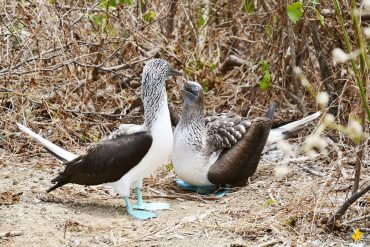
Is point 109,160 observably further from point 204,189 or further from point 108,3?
Result: point 108,3

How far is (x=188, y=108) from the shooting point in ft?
20.3

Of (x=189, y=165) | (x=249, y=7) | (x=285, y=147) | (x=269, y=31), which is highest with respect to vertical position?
(x=249, y=7)

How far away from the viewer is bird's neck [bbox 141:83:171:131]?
536cm

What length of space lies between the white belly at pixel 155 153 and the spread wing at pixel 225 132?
822 mm

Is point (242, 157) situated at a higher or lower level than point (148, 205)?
higher

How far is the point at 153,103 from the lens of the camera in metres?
5.41

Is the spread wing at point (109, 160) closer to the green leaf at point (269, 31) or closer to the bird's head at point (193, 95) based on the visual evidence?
the bird's head at point (193, 95)

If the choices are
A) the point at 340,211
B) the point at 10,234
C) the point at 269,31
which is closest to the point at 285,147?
the point at 340,211

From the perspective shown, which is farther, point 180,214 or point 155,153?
point 180,214

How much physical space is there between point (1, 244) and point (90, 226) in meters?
0.59

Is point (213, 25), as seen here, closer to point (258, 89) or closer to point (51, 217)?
point (258, 89)

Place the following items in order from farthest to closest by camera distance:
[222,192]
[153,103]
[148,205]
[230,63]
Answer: [230,63] → [222,192] → [148,205] → [153,103]

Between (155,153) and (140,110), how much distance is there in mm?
2467

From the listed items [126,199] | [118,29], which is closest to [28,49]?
[118,29]
